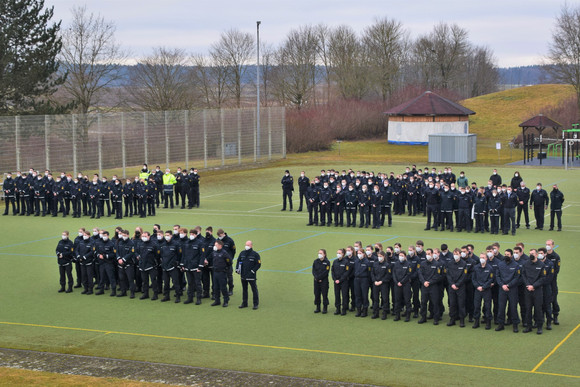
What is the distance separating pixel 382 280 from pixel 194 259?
13.8 ft

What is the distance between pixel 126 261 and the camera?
18.1 meters

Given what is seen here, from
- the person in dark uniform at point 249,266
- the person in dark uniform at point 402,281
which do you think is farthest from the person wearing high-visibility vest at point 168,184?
the person in dark uniform at point 402,281

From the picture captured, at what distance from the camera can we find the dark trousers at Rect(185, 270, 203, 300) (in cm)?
1772

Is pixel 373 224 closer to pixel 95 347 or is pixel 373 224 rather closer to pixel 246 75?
pixel 95 347

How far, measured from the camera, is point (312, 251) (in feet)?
77.8

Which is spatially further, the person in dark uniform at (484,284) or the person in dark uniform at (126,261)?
the person in dark uniform at (126,261)

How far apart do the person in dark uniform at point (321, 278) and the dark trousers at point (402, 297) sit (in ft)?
4.81

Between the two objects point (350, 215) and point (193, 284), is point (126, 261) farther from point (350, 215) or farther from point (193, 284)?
point (350, 215)

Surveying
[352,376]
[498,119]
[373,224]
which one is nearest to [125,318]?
[352,376]

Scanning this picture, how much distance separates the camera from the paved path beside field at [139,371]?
12.6 m

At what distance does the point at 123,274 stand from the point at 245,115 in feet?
115

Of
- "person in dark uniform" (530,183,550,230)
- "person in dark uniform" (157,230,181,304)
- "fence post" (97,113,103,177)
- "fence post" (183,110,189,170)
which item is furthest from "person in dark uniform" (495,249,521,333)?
"fence post" (183,110,189,170)

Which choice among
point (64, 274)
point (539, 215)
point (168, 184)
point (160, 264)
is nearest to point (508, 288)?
point (160, 264)

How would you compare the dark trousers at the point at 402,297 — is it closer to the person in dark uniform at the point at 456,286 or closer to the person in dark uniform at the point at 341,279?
the person in dark uniform at the point at 456,286
